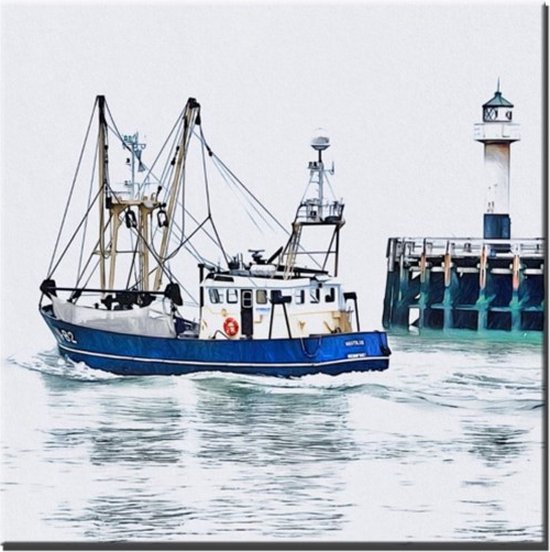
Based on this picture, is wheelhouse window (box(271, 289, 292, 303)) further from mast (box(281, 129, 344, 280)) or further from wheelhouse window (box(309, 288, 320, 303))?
mast (box(281, 129, 344, 280))

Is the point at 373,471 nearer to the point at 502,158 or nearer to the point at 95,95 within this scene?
the point at 502,158

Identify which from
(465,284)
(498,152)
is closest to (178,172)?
(498,152)

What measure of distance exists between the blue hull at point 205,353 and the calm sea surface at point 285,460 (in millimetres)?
862

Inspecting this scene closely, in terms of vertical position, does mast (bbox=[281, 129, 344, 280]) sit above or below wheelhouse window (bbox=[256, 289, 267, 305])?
above

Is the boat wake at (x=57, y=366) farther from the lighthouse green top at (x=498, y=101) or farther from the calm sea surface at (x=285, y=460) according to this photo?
the lighthouse green top at (x=498, y=101)

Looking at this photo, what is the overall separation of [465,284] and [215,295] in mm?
1989

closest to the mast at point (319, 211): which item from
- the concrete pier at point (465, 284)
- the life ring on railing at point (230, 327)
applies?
the concrete pier at point (465, 284)

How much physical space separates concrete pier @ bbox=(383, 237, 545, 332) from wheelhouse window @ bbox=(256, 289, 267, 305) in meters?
1.25

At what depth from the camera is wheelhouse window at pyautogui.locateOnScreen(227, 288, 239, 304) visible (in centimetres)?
1579

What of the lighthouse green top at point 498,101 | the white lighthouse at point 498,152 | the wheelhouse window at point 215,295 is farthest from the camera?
the wheelhouse window at point 215,295

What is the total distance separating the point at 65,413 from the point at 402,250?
9.20ft

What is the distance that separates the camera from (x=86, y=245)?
14.5 meters

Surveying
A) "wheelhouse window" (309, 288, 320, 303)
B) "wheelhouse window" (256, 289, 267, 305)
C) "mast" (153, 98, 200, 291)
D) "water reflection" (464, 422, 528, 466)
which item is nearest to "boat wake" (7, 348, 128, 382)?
"mast" (153, 98, 200, 291)

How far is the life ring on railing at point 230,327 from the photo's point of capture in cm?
1594
